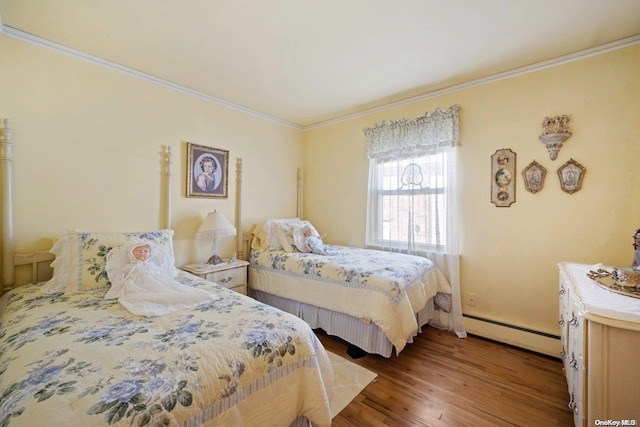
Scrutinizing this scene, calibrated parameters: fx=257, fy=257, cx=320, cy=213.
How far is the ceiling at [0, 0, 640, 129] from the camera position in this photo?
5.27 feet

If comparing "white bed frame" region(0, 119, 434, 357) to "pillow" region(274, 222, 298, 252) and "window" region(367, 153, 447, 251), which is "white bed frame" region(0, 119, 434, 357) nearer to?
"pillow" region(274, 222, 298, 252)

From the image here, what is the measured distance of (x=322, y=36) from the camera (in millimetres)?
1879

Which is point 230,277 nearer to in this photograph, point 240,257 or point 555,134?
point 240,257

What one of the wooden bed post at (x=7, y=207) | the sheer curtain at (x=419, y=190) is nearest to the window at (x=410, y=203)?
the sheer curtain at (x=419, y=190)

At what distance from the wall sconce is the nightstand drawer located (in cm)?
302

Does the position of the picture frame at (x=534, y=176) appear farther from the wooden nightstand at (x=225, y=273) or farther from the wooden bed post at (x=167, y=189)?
the wooden bed post at (x=167, y=189)

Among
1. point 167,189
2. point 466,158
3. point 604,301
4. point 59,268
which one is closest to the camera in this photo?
point 604,301

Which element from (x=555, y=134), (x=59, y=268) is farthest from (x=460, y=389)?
(x=59, y=268)

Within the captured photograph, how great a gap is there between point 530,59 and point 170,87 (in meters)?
3.31

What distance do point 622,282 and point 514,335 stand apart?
127 cm

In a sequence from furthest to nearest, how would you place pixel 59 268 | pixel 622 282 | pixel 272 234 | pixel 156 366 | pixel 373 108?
1. pixel 373 108
2. pixel 272 234
3. pixel 59 268
4. pixel 622 282
5. pixel 156 366

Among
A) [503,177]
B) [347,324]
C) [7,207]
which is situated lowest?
[347,324]

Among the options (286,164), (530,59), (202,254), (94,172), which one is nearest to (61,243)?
(94,172)

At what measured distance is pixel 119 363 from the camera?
0.93 m
